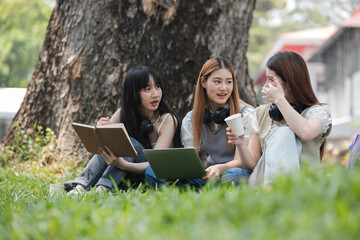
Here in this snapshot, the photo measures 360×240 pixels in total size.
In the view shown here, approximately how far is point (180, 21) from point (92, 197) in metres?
3.17

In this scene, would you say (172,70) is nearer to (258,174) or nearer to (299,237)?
(258,174)

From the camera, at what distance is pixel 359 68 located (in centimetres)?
1739

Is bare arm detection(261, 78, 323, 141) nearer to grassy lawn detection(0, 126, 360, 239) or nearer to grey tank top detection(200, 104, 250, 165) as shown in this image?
grey tank top detection(200, 104, 250, 165)

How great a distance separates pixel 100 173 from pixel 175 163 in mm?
868

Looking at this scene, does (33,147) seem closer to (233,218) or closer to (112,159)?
(112,159)

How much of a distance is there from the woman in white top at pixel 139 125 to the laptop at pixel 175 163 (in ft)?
1.43

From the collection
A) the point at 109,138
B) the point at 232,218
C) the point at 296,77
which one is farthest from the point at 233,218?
the point at 109,138

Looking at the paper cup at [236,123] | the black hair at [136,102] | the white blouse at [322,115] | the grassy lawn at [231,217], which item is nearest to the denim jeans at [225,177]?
the paper cup at [236,123]

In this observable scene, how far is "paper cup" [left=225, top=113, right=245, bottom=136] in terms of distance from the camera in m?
3.66

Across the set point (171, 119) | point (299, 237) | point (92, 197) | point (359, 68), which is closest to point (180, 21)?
point (171, 119)

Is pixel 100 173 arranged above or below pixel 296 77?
below

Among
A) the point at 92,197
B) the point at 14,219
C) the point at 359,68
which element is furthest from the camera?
the point at 359,68

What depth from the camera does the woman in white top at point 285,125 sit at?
3480 mm

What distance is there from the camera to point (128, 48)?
6.10 m
